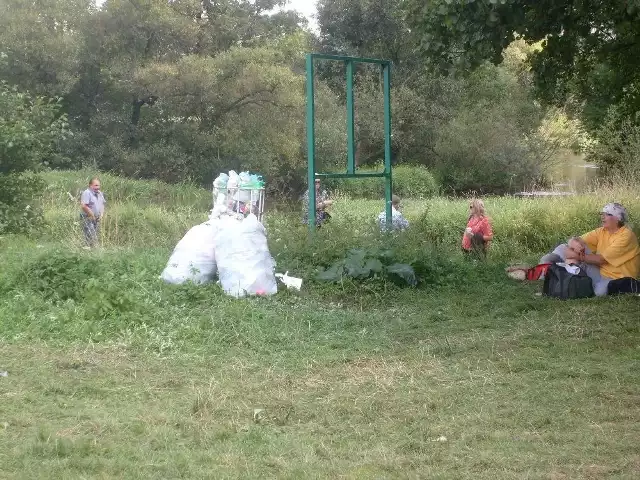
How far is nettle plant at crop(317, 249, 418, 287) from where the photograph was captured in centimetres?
983

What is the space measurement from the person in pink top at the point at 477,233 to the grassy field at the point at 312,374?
103 cm

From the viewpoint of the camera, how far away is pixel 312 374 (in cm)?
656

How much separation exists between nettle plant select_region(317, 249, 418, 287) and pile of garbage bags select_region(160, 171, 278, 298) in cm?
70

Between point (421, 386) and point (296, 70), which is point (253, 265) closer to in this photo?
point (421, 386)

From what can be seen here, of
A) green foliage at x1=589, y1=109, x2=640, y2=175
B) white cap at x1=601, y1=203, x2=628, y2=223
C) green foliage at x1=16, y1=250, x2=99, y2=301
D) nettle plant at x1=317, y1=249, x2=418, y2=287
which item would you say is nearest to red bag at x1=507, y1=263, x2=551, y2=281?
white cap at x1=601, y1=203, x2=628, y2=223

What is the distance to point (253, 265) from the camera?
942 centimetres

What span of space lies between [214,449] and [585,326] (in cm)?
439

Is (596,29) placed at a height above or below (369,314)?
above

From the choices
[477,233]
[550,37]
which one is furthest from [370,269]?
[550,37]

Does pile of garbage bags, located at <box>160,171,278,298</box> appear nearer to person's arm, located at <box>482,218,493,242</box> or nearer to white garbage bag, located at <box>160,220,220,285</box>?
white garbage bag, located at <box>160,220,220,285</box>

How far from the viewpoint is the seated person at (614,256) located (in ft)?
31.9

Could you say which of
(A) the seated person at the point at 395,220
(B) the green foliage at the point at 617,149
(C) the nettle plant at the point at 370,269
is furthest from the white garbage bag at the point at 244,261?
(B) the green foliage at the point at 617,149

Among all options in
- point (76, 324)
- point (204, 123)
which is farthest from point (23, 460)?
point (204, 123)

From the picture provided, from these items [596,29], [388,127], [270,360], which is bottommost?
[270,360]
